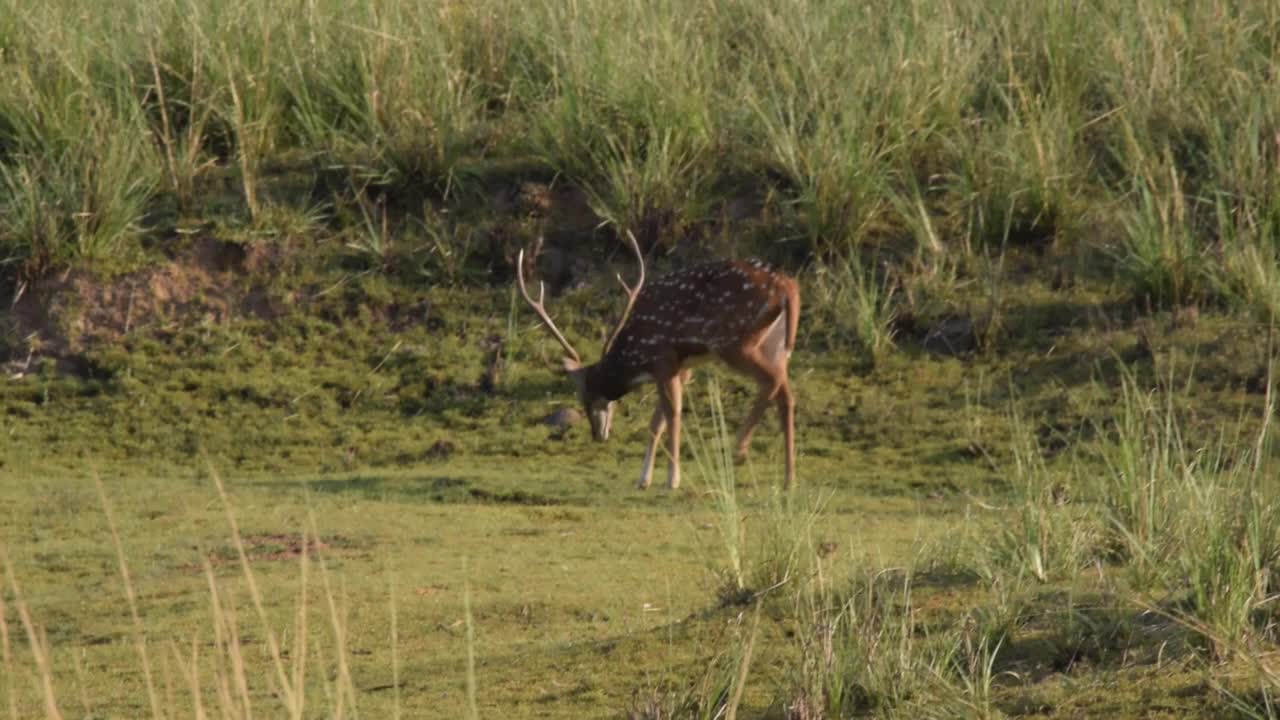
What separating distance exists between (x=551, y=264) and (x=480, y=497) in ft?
8.51

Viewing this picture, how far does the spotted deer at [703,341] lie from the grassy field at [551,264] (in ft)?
0.82

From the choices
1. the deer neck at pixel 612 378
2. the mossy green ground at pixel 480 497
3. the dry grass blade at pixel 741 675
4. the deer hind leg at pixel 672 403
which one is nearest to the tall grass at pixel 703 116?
the mossy green ground at pixel 480 497

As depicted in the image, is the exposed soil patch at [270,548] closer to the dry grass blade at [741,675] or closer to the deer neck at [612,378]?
the deer neck at [612,378]

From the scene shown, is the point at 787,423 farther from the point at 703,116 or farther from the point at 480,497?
the point at 703,116

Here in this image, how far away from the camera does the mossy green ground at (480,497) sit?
584cm

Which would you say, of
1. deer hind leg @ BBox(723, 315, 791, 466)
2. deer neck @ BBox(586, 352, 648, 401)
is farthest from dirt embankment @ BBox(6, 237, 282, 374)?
deer hind leg @ BBox(723, 315, 791, 466)

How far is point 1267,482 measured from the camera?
5.64 metres

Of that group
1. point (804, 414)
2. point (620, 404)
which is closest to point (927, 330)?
point (804, 414)

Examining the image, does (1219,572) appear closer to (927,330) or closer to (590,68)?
(927,330)

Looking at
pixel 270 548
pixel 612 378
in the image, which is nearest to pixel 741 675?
pixel 270 548

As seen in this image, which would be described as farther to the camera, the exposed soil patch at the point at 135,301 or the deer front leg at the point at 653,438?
the exposed soil patch at the point at 135,301

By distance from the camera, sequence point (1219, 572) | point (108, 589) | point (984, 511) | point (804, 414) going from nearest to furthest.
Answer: point (1219, 572), point (108, 589), point (984, 511), point (804, 414)

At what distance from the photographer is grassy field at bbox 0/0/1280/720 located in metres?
8.47

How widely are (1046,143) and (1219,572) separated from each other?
6639 mm
